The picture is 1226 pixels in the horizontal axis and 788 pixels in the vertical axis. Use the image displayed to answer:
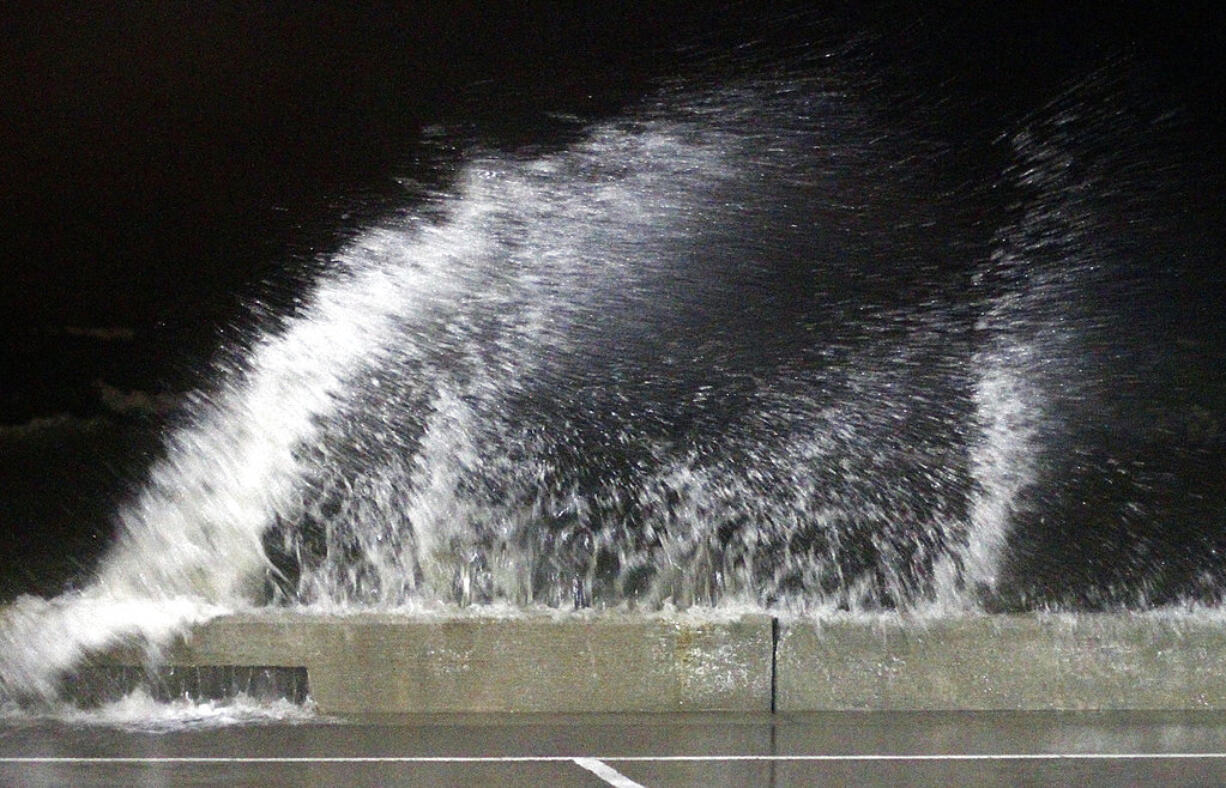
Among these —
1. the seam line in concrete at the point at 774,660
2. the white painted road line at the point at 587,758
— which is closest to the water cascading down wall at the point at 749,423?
the seam line in concrete at the point at 774,660

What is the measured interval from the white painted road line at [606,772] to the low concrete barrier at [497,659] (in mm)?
1651

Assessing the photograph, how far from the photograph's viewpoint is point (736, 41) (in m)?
11.8

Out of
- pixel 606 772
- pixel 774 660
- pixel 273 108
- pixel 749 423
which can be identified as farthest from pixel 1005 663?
pixel 273 108

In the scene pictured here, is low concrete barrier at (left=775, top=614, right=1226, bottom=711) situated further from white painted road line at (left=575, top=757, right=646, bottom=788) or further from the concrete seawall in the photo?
white painted road line at (left=575, top=757, right=646, bottom=788)

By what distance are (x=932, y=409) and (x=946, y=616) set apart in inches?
84.1

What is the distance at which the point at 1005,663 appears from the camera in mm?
9383

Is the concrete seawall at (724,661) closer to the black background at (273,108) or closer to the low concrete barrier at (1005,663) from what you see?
the low concrete barrier at (1005,663)

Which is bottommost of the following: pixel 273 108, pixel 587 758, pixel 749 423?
pixel 587 758

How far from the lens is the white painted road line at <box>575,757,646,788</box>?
6.64m

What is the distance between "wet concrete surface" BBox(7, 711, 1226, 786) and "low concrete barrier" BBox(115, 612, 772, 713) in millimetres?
172

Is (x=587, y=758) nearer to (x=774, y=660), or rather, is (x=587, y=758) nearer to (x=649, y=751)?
(x=649, y=751)

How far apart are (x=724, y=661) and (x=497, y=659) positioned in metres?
1.39

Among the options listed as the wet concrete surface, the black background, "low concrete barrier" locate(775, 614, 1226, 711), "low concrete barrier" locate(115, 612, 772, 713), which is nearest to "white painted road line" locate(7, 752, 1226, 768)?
the wet concrete surface

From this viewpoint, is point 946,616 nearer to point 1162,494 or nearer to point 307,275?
point 1162,494
